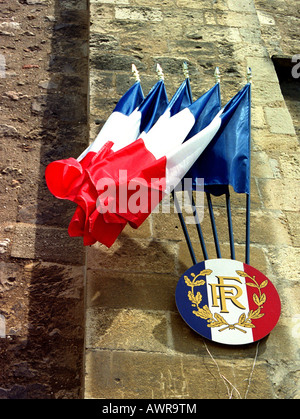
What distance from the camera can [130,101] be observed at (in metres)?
3.89

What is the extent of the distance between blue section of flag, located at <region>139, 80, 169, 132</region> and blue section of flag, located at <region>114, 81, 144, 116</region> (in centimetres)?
7

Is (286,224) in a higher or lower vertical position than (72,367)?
higher

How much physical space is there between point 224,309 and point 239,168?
0.82 m

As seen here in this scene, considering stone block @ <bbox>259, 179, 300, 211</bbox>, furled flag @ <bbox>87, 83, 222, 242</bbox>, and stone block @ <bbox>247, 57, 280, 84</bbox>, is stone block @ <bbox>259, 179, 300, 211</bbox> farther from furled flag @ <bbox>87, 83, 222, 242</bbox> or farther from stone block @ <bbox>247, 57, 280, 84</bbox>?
stone block @ <bbox>247, 57, 280, 84</bbox>

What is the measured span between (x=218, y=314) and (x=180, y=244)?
1.96 feet

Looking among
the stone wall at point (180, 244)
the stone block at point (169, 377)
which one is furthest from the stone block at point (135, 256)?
the stone block at point (169, 377)

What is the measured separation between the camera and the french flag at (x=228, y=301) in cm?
321

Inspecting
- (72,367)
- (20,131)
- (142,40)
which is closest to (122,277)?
(72,367)

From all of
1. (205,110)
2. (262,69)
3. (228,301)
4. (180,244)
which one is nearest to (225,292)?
(228,301)

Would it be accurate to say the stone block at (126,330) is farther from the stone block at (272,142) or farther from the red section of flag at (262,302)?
the stone block at (272,142)

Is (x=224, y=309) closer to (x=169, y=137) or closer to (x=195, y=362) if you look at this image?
(x=195, y=362)

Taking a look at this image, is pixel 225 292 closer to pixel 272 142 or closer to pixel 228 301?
pixel 228 301

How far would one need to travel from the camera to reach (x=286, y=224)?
12.8 feet

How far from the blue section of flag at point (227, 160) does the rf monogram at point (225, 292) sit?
0.52 m
